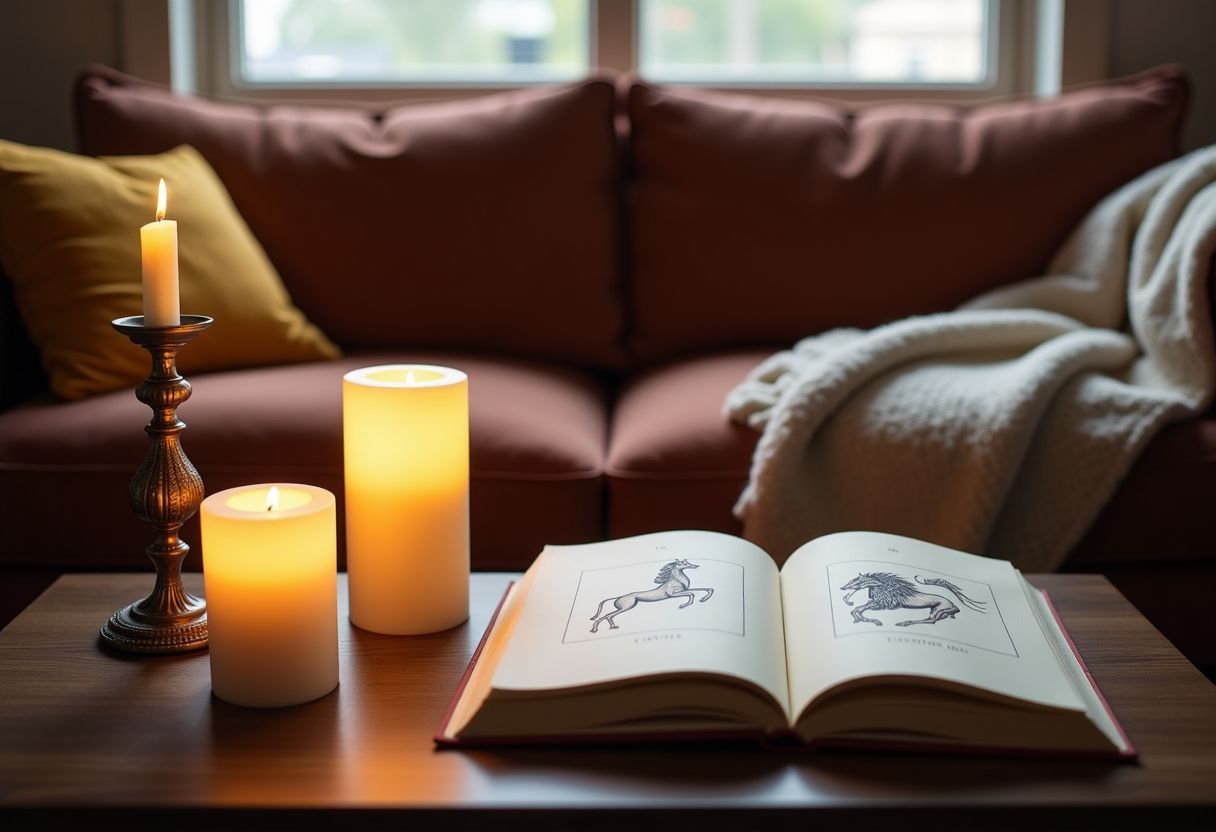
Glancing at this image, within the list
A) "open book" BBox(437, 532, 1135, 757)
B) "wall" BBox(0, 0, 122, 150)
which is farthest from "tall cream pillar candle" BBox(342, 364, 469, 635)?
"wall" BBox(0, 0, 122, 150)

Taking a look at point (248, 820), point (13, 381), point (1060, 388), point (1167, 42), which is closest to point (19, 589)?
point (13, 381)

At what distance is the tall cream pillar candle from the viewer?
3.22ft

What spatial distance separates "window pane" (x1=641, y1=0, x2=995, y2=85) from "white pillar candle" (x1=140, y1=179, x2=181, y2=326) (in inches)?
72.8

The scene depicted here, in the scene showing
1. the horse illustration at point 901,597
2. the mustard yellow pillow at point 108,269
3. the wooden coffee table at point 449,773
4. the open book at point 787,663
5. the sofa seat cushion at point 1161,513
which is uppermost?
the mustard yellow pillow at point 108,269

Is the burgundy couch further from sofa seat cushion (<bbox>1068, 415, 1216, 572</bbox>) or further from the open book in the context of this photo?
the open book

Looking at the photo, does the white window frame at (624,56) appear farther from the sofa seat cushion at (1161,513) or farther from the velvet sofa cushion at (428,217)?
the sofa seat cushion at (1161,513)

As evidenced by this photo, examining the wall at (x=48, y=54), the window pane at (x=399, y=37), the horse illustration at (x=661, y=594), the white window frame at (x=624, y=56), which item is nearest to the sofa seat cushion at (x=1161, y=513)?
the horse illustration at (x=661, y=594)

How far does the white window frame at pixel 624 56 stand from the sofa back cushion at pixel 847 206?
1.17 feet

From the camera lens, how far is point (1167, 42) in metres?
2.54

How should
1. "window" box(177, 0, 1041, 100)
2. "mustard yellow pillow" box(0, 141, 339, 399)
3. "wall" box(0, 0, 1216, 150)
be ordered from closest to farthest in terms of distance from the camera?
"mustard yellow pillow" box(0, 141, 339, 399), "wall" box(0, 0, 1216, 150), "window" box(177, 0, 1041, 100)

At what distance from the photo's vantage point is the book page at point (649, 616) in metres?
0.83

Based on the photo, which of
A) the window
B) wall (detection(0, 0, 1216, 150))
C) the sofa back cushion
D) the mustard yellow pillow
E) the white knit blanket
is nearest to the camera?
the white knit blanket

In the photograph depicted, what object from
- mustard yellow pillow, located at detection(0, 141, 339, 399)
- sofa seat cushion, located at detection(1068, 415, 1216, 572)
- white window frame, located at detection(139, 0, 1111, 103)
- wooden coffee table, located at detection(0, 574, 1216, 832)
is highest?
white window frame, located at detection(139, 0, 1111, 103)

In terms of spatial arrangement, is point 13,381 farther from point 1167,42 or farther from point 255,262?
point 1167,42
